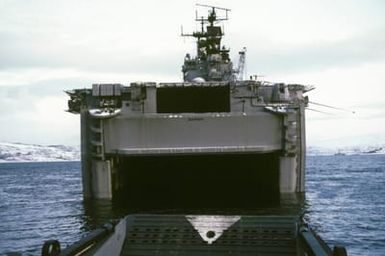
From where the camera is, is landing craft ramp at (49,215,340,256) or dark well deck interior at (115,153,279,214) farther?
dark well deck interior at (115,153,279,214)

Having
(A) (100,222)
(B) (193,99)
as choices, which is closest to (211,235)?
(A) (100,222)

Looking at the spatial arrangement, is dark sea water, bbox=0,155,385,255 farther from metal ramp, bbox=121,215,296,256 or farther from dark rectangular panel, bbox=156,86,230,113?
metal ramp, bbox=121,215,296,256

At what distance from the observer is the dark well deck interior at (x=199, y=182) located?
2462 cm

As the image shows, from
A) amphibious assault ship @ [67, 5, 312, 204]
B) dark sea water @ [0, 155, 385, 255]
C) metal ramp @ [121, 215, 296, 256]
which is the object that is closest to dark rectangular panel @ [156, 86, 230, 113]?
amphibious assault ship @ [67, 5, 312, 204]

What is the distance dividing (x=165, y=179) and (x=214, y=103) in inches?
Answer: 330

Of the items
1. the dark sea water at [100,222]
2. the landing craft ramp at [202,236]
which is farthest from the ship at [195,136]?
the landing craft ramp at [202,236]

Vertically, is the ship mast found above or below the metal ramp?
above

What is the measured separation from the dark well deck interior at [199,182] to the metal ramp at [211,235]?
466 inches

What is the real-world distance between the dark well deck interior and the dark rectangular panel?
246 centimetres

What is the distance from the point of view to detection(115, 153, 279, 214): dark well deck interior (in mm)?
24625

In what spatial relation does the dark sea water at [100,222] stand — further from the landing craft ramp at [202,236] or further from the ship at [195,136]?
the landing craft ramp at [202,236]

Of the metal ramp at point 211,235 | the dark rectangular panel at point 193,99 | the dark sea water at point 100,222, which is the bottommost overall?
the dark sea water at point 100,222

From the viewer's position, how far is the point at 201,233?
33.4ft

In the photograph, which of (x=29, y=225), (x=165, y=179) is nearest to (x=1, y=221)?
(x=29, y=225)
